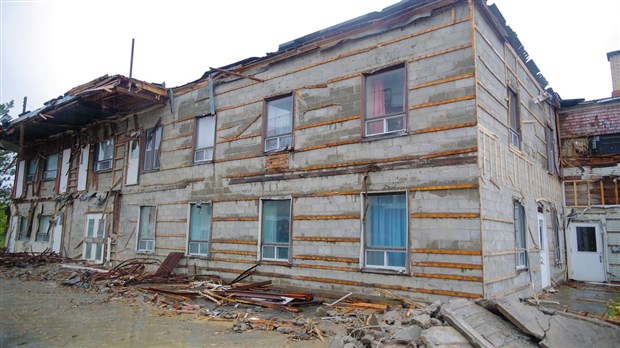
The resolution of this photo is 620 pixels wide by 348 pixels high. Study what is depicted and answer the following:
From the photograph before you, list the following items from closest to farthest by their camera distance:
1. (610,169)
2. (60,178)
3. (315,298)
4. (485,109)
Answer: (485,109) → (315,298) → (610,169) → (60,178)

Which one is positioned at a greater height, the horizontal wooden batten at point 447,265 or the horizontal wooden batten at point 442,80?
the horizontal wooden batten at point 442,80

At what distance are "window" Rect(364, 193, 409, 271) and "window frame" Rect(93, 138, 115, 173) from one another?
1199cm

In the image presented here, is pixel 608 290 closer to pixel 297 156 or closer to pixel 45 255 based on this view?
pixel 297 156

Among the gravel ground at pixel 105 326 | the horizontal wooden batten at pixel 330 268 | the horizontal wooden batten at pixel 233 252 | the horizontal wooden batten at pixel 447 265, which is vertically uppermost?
the horizontal wooden batten at pixel 447 265

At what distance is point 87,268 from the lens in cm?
1489

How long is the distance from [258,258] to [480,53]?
7557 millimetres

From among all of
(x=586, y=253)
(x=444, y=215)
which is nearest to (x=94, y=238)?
(x=444, y=215)

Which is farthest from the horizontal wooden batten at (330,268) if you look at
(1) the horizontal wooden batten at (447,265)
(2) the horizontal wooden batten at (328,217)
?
(1) the horizontal wooden batten at (447,265)

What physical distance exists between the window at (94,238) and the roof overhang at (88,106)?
4.20 metres

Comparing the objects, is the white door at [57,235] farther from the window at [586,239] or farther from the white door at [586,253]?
the window at [586,239]

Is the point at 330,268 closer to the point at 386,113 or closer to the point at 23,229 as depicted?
the point at 386,113

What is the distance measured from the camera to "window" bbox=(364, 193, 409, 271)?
29.2 feet

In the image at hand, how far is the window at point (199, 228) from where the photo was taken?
12945mm

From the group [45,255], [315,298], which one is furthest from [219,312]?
[45,255]
